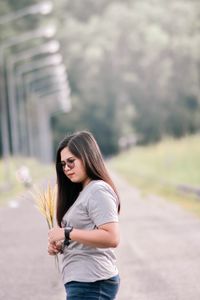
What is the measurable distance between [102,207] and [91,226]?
0.15m

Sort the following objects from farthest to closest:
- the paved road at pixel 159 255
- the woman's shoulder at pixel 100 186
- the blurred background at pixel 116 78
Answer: the blurred background at pixel 116 78
the paved road at pixel 159 255
the woman's shoulder at pixel 100 186

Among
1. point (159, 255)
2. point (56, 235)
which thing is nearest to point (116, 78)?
point (159, 255)

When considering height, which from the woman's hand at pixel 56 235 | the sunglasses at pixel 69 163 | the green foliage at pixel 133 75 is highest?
the sunglasses at pixel 69 163

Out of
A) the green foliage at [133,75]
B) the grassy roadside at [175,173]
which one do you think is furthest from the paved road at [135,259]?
the green foliage at [133,75]

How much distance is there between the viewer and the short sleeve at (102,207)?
18.3ft

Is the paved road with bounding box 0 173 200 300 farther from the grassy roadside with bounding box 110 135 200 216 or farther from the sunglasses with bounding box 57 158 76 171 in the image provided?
the grassy roadside with bounding box 110 135 200 216

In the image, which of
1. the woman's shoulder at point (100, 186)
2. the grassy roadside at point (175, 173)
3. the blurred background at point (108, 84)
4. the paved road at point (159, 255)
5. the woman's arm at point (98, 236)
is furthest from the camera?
the blurred background at point (108, 84)

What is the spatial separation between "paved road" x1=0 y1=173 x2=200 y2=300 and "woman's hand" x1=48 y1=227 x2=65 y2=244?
867mm

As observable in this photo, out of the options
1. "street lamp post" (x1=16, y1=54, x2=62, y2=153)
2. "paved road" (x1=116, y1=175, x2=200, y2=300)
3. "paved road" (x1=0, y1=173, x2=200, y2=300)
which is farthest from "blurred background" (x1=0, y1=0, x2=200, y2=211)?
"paved road" (x1=0, y1=173, x2=200, y2=300)

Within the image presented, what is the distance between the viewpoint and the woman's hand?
5.61 meters

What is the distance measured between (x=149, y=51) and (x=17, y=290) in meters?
122

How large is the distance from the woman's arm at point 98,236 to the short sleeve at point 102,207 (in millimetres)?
31

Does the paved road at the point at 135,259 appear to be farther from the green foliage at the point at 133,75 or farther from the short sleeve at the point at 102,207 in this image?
the green foliage at the point at 133,75

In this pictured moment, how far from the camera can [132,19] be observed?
14012 cm
